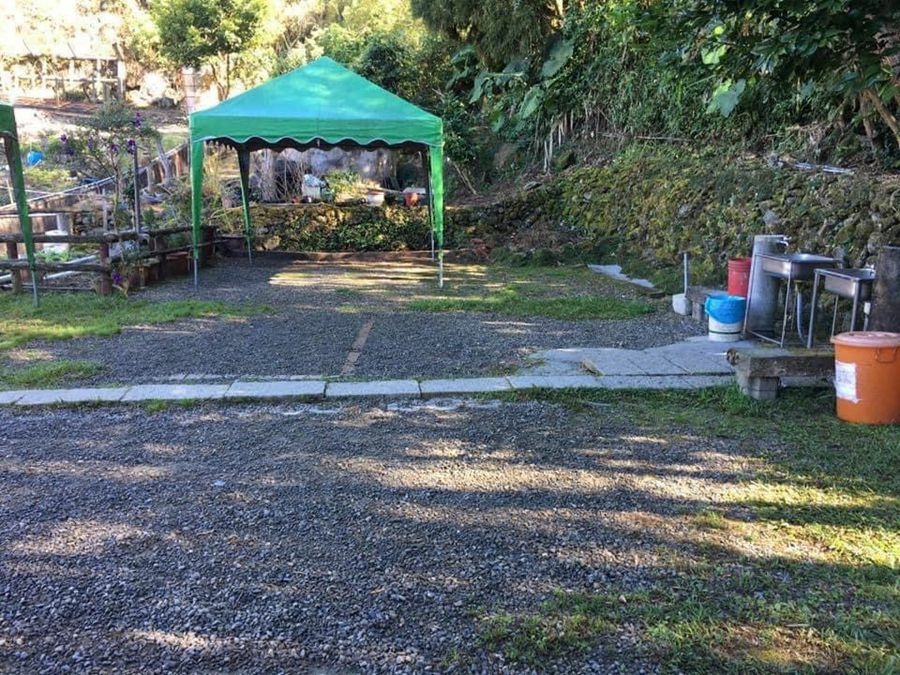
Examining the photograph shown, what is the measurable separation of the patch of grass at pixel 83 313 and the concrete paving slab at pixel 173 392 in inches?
80.7

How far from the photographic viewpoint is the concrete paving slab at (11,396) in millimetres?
4642

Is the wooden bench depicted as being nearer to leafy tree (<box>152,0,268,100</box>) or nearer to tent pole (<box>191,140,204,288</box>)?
tent pole (<box>191,140,204,288</box>)

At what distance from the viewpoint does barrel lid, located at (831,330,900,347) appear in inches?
161

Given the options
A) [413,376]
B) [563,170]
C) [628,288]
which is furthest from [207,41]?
[413,376]

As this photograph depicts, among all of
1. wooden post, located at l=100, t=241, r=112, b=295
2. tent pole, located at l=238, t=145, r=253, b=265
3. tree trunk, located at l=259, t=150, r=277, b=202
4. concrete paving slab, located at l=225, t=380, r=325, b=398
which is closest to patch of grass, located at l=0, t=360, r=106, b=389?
concrete paving slab, located at l=225, t=380, r=325, b=398

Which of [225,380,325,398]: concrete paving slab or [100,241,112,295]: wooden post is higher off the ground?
[100,241,112,295]: wooden post

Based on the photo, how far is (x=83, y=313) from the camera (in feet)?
25.0

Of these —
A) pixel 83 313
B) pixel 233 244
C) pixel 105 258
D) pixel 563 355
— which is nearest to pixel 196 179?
pixel 105 258

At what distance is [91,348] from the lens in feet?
20.1

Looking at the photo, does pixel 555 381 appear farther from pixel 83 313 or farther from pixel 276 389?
pixel 83 313

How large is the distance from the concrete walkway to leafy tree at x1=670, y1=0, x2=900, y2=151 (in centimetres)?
209

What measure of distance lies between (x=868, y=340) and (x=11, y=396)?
537 cm

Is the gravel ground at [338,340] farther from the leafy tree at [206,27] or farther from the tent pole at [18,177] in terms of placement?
the leafy tree at [206,27]

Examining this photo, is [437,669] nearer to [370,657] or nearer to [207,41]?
[370,657]
